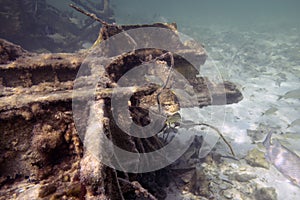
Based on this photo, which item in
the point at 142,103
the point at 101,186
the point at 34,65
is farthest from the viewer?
the point at 34,65

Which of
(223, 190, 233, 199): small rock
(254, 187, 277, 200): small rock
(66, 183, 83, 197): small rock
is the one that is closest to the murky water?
(254, 187, 277, 200): small rock

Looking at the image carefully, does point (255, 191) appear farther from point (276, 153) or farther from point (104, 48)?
point (104, 48)

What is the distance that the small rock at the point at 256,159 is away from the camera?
16.2 ft

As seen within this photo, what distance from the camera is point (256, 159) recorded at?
5.05 m

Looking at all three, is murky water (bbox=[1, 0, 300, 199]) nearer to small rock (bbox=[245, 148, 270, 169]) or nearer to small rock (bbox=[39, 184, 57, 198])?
small rock (bbox=[245, 148, 270, 169])

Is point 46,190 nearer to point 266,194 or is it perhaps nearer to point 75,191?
point 75,191

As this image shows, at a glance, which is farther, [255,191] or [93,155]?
[255,191]

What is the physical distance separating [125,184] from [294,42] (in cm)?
2304

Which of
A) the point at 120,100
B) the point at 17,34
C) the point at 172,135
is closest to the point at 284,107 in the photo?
the point at 172,135

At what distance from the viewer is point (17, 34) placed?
30.5 feet

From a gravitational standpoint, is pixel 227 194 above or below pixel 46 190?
below

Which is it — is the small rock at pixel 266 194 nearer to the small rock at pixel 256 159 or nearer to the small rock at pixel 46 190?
the small rock at pixel 256 159

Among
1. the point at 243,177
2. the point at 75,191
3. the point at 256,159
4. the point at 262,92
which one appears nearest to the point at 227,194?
the point at 243,177

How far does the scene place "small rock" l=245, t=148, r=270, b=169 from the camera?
493 cm
